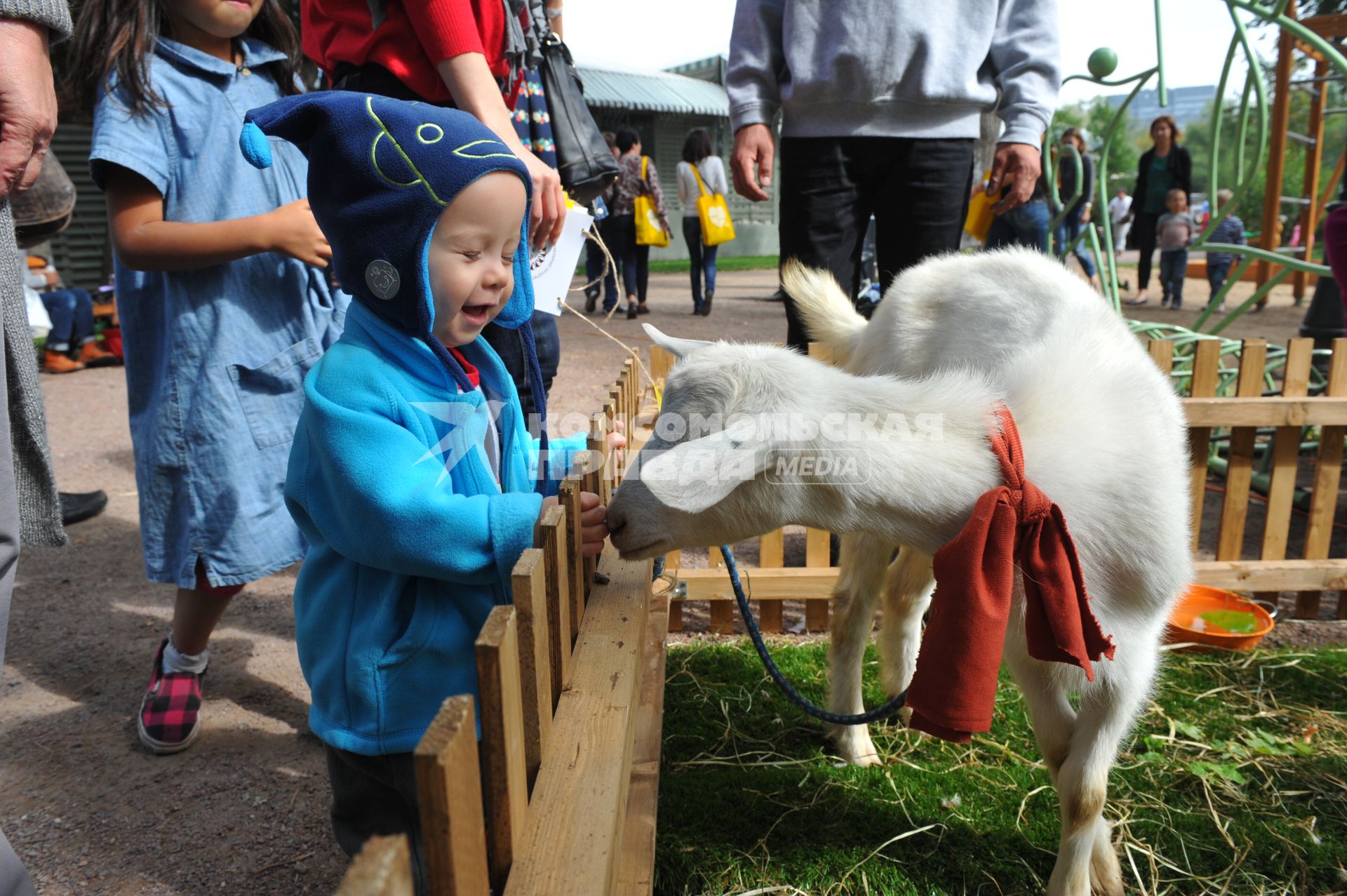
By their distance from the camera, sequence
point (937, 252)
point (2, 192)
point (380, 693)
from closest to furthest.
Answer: point (380, 693), point (2, 192), point (937, 252)

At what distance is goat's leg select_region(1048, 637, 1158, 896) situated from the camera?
67.8 inches

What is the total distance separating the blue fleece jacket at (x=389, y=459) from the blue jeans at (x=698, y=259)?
10.00m

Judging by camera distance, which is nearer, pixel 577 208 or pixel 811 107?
pixel 577 208

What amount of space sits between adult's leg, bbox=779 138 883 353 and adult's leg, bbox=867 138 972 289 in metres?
0.07

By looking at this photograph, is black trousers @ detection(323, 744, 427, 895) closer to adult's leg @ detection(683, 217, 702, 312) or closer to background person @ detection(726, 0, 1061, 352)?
background person @ detection(726, 0, 1061, 352)

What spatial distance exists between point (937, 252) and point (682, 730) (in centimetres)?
170

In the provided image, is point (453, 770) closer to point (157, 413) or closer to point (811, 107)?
point (157, 413)

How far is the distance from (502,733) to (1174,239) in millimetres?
12456

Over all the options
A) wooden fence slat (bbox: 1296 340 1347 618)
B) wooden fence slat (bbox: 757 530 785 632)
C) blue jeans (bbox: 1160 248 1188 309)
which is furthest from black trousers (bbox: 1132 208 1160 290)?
wooden fence slat (bbox: 757 530 785 632)

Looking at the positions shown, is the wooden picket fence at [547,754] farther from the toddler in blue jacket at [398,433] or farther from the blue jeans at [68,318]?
the blue jeans at [68,318]

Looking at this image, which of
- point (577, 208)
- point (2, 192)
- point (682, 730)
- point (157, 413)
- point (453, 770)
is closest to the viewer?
point (453, 770)

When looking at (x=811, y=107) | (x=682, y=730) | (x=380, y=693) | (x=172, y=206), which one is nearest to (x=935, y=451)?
(x=380, y=693)

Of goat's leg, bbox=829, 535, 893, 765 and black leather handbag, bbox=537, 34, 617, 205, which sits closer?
black leather handbag, bbox=537, 34, 617, 205

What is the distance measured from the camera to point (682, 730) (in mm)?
2641
